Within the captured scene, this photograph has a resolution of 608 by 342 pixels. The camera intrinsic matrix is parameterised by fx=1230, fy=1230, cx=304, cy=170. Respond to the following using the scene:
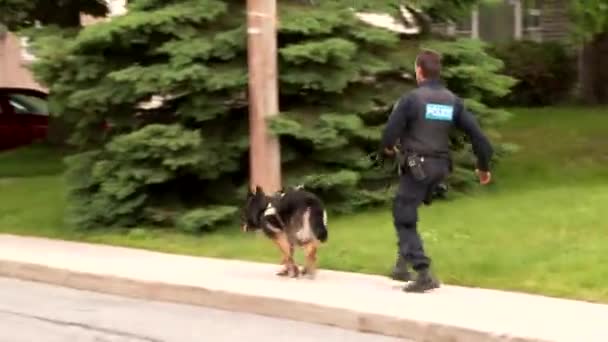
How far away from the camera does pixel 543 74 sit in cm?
2400

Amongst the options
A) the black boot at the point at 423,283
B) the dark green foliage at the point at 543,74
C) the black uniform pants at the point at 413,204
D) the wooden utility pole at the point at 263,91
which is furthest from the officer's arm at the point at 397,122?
the dark green foliage at the point at 543,74

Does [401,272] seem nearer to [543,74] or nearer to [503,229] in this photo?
[503,229]

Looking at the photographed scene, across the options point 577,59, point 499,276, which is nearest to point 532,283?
point 499,276

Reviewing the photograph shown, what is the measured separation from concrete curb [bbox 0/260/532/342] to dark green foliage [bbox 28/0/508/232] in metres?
1.87

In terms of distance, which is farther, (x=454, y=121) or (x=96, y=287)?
(x=96, y=287)

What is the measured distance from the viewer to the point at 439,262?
10672 millimetres

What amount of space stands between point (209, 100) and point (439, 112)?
4.84 metres

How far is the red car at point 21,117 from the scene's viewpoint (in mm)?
23188

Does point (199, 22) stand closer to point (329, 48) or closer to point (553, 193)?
point (329, 48)

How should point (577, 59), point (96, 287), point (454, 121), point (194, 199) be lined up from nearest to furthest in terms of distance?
point (454, 121) → point (96, 287) → point (194, 199) → point (577, 59)

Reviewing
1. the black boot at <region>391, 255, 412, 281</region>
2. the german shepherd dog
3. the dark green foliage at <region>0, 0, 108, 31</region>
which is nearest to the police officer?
the black boot at <region>391, 255, 412, 281</region>

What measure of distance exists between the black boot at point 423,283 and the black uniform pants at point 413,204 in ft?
0.19

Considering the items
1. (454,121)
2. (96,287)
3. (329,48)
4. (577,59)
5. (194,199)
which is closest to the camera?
(454,121)

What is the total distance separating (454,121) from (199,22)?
5.14 metres
